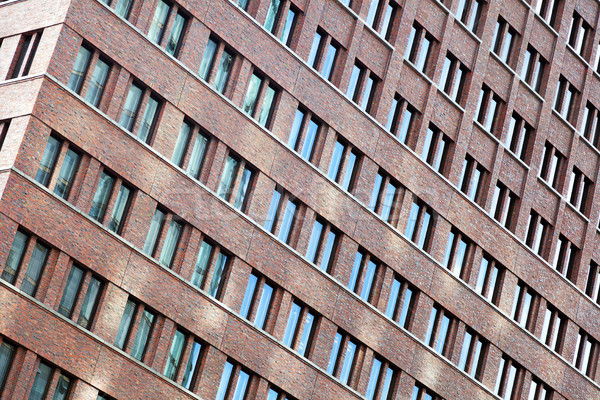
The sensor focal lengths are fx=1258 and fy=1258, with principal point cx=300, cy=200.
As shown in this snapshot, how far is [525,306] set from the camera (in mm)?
58406

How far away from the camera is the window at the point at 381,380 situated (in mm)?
50500

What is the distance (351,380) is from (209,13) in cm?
1536

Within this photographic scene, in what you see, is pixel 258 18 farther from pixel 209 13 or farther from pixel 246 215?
pixel 246 215

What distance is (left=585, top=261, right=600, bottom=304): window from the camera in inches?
2451

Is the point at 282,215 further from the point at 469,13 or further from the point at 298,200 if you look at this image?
the point at 469,13

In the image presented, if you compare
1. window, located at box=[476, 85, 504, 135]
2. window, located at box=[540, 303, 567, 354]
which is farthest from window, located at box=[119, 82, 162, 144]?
window, located at box=[540, 303, 567, 354]

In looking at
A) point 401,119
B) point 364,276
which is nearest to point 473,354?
point 364,276

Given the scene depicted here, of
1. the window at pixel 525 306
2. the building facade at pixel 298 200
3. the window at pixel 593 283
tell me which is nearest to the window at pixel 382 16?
the building facade at pixel 298 200

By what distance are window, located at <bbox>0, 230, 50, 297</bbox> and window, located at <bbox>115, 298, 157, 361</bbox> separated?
3.56 metres

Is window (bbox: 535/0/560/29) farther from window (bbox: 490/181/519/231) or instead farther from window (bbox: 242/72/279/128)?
window (bbox: 242/72/279/128)

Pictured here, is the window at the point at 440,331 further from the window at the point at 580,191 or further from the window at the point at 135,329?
the window at the point at 135,329

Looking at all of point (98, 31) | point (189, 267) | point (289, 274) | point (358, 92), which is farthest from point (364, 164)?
point (98, 31)

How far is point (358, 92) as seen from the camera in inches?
2047

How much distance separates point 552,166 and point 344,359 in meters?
17.9
